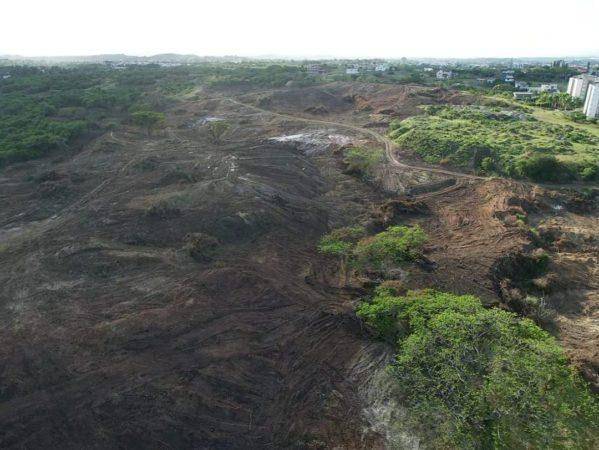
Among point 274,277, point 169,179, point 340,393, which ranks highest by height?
point 169,179

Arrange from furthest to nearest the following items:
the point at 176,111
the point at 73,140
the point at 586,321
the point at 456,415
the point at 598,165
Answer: the point at 176,111 < the point at 73,140 < the point at 598,165 < the point at 586,321 < the point at 456,415

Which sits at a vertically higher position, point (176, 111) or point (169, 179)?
point (176, 111)

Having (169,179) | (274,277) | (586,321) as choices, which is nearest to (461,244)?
(586,321)

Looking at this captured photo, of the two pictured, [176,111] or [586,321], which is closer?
[586,321]

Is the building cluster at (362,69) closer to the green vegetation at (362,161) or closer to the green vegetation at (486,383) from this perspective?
the green vegetation at (362,161)

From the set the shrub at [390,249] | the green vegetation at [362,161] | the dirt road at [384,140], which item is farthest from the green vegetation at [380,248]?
the dirt road at [384,140]

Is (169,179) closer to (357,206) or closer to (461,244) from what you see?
(357,206)

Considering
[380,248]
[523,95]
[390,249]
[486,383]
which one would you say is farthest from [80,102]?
[523,95]

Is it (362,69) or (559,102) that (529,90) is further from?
(362,69)

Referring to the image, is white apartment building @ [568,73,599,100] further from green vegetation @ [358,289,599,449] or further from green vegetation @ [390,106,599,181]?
green vegetation @ [358,289,599,449]
